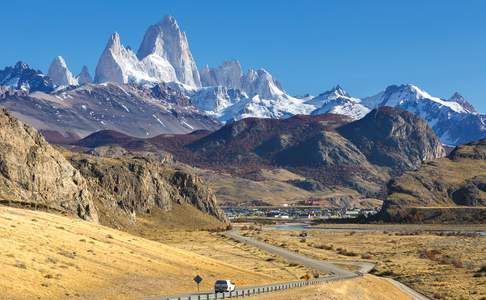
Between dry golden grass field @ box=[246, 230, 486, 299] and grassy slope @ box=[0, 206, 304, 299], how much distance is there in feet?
76.8

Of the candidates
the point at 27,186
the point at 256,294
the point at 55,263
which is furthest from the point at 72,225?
the point at 27,186

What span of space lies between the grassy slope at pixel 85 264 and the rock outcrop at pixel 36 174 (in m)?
47.7

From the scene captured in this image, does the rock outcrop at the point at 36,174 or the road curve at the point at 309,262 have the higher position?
the rock outcrop at the point at 36,174

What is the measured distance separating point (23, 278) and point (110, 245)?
25576mm

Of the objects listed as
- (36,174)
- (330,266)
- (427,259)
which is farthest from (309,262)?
(36,174)

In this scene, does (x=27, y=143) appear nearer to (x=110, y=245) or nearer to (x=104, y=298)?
(x=110, y=245)

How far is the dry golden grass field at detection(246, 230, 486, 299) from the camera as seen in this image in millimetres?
98312

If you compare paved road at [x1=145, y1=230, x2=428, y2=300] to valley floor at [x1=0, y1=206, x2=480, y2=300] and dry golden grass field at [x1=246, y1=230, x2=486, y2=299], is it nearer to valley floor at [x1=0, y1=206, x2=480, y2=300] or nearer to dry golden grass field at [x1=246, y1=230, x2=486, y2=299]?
dry golden grass field at [x1=246, y1=230, x2=486, y2=299]

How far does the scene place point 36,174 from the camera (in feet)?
465

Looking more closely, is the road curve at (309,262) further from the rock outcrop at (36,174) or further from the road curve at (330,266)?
the rock outcrop at (36,174)

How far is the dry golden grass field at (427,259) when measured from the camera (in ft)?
323

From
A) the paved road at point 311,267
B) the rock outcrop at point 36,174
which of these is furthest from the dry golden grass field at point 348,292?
the rock outcrop at point 36,174

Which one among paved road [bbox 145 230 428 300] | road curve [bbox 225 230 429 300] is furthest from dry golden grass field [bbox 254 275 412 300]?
road curve [bbox 225 230 429 300]

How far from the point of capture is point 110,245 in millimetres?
79562
